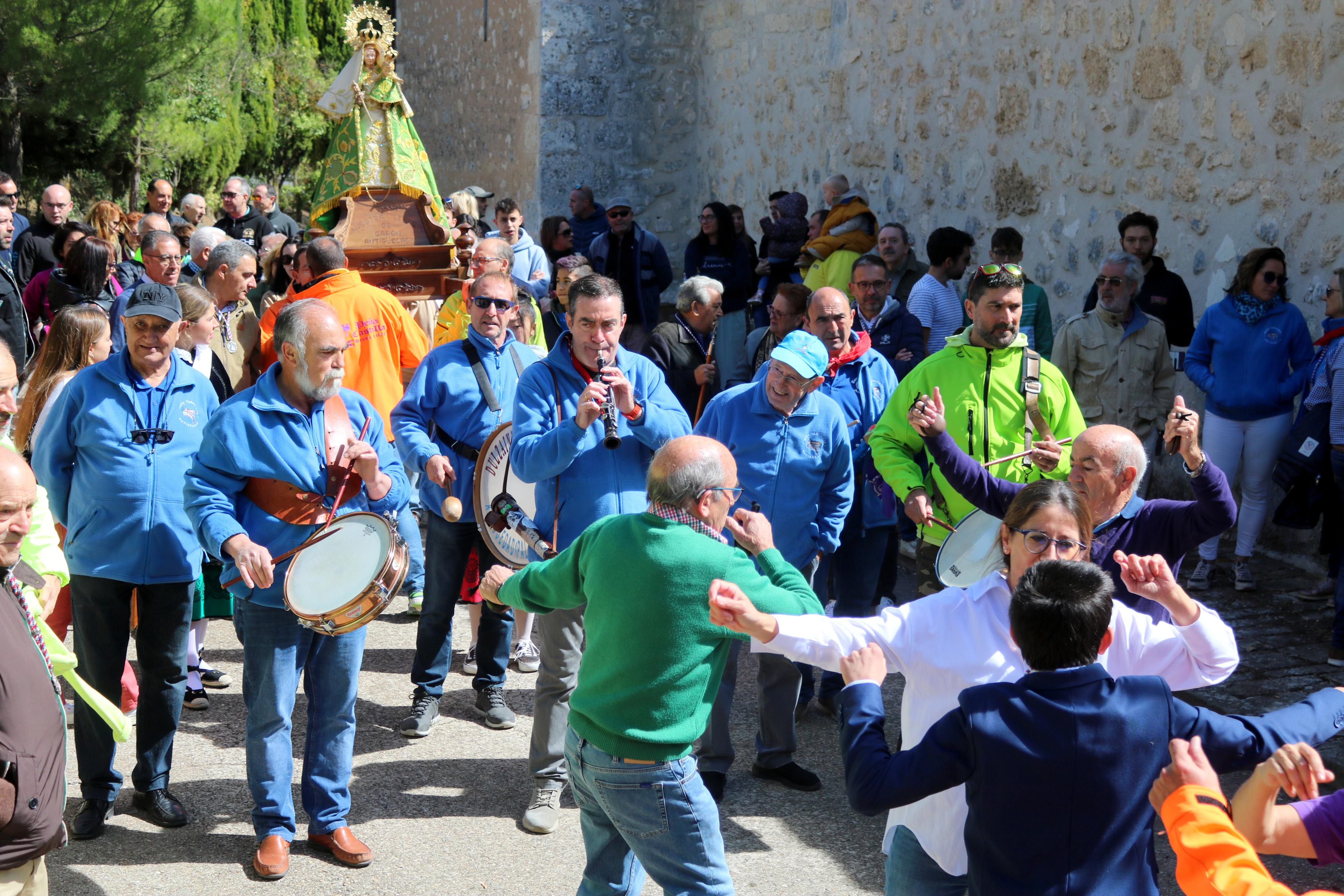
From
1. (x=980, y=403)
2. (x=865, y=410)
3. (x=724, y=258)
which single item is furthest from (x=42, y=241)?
(x=980, y=403)

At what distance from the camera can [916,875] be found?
2887mm

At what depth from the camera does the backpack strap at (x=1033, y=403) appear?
191 inches

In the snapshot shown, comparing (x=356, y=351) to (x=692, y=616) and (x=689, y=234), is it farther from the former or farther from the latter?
(x=689, y=234)

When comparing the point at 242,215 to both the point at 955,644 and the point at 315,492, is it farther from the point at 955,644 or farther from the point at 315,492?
the point at 955,644

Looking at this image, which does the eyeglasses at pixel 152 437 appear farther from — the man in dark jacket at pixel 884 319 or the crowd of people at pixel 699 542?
the man in dark jacket at pixel 884 319

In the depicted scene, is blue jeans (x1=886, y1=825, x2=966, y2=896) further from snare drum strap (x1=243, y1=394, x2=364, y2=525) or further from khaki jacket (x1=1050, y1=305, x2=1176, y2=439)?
khaki jacket (x1=1050, y1=305, x2=1176, y2=439)

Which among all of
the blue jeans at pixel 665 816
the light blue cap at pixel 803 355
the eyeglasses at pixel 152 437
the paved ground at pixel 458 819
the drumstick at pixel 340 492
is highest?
the light blue cap at pixel 803 355

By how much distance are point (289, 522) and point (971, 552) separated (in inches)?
85.7

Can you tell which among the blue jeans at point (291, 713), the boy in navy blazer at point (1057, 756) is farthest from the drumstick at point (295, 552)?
the boy in navy blazer at point (1057, 756)

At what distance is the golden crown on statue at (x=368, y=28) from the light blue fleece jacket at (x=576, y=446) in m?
5.41

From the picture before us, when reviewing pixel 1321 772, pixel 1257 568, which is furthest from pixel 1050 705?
pixel 1257 568

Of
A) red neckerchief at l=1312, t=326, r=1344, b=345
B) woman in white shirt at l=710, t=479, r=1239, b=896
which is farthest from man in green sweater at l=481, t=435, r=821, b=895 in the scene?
red neckerchief at l=1312, t=326, r=1344, b=345

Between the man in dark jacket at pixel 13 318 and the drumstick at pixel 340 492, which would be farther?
the man in dark jacket at pixel 13 318

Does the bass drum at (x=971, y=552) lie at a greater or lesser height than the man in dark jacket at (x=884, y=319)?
lesser
